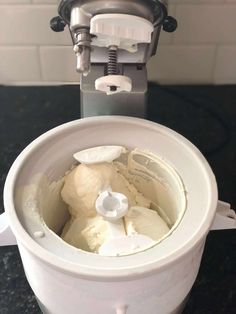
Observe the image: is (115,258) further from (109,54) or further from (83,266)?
(109,54)

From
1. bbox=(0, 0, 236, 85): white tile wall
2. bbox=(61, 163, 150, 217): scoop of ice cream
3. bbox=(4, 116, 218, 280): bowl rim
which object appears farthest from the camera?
bbox=(0, 0, 236, 85): white tile wall

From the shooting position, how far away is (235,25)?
0.75 m

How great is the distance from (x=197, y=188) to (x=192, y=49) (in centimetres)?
33

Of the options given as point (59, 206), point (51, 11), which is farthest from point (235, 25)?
point (59, 206)

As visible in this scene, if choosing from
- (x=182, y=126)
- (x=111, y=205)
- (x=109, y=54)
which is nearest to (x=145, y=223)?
(x=111, y=205)

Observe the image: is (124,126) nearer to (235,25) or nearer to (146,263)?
(146,263)

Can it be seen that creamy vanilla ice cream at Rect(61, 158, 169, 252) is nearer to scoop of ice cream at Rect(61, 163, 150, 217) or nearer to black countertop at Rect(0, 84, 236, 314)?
Answer: scoop of ice cream at Rect(61, 163, 150, 217)

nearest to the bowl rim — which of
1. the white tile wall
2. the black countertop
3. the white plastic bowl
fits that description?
the white plastic bowl

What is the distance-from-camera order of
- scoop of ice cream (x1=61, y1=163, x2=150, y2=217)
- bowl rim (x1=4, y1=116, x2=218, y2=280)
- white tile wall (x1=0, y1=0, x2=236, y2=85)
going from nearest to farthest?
bowl rim (x1=4, y1=116, x2=218, y2=280)
scoop of ice cream (x1=61, y1=163, x2=150, y2=217)
white tile wall (x1=0, y1=0, x2=236, y2=85)

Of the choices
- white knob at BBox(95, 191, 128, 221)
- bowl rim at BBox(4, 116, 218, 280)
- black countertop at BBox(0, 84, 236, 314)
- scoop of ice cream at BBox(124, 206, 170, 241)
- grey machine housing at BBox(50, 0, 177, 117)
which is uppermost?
grey machine housing at BBox(50, 0, 177, 117)

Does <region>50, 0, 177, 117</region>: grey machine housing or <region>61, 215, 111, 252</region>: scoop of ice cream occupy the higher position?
<region>50, 0, 177, 117</region>: grey machine housing

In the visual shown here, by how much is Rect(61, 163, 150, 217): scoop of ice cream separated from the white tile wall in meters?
0.27

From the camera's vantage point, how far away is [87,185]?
1.78 ft

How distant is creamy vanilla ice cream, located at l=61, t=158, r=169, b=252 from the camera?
20.2 inches
